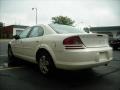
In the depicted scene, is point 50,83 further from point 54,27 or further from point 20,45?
point 20,45

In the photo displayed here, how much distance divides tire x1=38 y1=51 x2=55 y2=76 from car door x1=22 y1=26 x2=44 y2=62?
0.39 meters

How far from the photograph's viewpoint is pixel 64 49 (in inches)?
163

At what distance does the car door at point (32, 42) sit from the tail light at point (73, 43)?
1.08 m

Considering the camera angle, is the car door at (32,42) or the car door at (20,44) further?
the car door at (20,44)

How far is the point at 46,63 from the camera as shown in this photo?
4734mm

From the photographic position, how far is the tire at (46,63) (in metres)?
4.57

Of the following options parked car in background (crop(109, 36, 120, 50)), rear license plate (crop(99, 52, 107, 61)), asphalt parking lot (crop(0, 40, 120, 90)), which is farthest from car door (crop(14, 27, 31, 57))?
parked car in background (crop(109, 36, 120, 50))

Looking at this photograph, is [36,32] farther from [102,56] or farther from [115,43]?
[115,43]

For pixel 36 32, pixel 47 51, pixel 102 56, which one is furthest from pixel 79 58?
pixel 36 32

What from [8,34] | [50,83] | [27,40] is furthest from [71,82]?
[8,34]

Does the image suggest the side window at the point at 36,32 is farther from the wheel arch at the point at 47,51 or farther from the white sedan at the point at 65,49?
the wheel arch at the point at 47,51

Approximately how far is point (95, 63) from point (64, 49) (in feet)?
2.66

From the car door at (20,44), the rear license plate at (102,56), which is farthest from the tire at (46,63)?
the car door at (20,44)

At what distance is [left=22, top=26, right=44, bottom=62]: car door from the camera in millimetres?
5174
